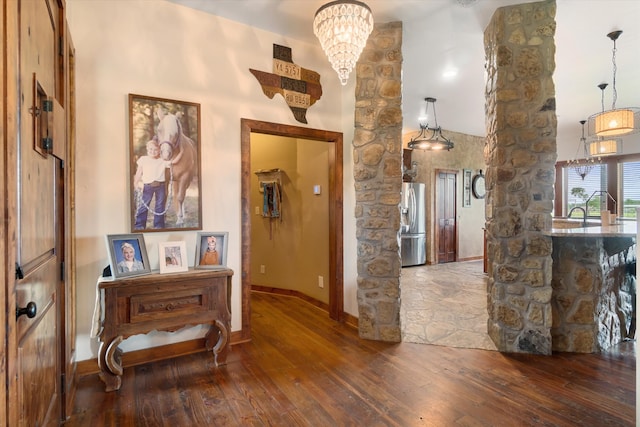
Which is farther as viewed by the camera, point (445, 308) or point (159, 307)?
point (445, 308)

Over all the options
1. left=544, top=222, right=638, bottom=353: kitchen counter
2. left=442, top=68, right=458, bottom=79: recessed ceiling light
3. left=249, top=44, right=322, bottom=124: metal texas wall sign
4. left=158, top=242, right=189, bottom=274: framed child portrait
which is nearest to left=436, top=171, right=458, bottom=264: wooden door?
left=442, top=68, right=458, bottom=79: recessed ceiling light

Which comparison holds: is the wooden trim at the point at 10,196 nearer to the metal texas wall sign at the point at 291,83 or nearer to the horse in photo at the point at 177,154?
the horse in photo at the point at 177,154

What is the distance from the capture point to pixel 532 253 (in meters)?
2.57

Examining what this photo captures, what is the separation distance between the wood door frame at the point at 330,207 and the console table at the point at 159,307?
0.37 metres

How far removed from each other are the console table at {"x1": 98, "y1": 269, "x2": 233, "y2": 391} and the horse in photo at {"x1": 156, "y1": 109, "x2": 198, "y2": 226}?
0.56 metres

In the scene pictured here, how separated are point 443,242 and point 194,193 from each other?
572 centimetres

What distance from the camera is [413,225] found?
636cm

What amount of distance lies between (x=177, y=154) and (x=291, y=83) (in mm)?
1325

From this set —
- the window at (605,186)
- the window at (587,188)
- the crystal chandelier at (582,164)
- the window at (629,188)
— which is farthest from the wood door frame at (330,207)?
the window at (629,188)

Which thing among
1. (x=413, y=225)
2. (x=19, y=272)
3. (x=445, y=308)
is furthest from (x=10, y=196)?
(x=413, y=225)

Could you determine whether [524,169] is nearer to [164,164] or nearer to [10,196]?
[164,164]

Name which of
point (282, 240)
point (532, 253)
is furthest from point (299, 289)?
point (532, 253)

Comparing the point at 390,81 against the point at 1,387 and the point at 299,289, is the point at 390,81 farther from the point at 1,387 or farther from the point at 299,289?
the point at 1,387

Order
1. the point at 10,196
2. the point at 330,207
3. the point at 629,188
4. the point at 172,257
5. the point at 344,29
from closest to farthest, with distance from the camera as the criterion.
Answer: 1. the point at 10,196
2. the point at 344,29
3. the point at 172,257
4. the point at 330,207
5. the point at 629,188
